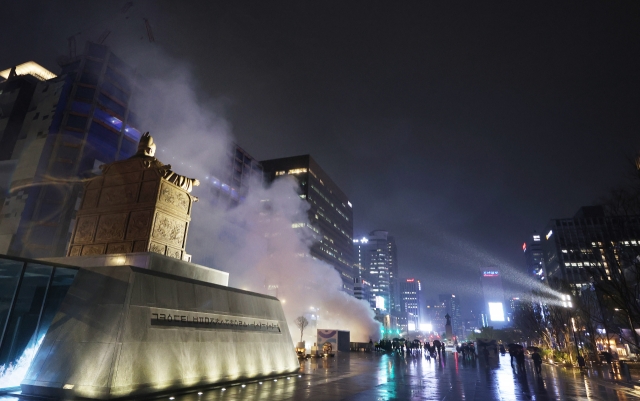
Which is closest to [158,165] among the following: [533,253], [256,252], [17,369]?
[17,369]

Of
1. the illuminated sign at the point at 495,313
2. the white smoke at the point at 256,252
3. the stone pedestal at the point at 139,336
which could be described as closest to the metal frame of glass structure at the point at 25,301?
the stone pedestal at the point at 139,336

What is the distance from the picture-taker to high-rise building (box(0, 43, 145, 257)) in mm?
43844

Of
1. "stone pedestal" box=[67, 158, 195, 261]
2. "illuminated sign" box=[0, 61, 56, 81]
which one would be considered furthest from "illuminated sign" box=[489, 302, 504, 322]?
"illuminated sign" box=[0, 61, 56, 81]

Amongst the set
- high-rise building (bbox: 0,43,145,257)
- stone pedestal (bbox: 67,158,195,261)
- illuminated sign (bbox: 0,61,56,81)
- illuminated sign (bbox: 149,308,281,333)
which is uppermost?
illuminated sign (bbox: 0,61,56,81)

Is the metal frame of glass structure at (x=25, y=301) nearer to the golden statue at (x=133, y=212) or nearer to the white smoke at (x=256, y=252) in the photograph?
the golden statue at (x=133, y=212)

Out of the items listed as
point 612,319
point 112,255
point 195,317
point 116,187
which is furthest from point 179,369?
point 612,319

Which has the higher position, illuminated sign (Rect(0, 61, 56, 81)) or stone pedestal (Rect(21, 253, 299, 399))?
illuminated sign (Rect(0, 61, 56, 81))

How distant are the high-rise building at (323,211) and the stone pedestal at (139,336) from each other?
88.1 metres

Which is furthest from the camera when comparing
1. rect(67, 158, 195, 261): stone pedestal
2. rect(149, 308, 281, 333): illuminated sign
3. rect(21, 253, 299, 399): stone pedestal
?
rect(67, 158, 195, 261): stone pedestal

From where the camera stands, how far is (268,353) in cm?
1436

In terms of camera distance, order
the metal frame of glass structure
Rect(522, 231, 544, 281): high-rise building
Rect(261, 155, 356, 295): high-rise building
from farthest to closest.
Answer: Rect(522, 231, 544, 281): high-rise building → Rect(261, 155, 356, 295): high-rise building → the metal frame of glass structure

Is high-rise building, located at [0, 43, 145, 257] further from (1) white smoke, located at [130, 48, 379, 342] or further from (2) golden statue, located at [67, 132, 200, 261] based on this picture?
(2) golden statue, located at [67, 132, 200, 261]

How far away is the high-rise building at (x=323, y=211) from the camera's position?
111 m

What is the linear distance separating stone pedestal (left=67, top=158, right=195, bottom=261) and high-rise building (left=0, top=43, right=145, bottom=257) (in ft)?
Result: 130
